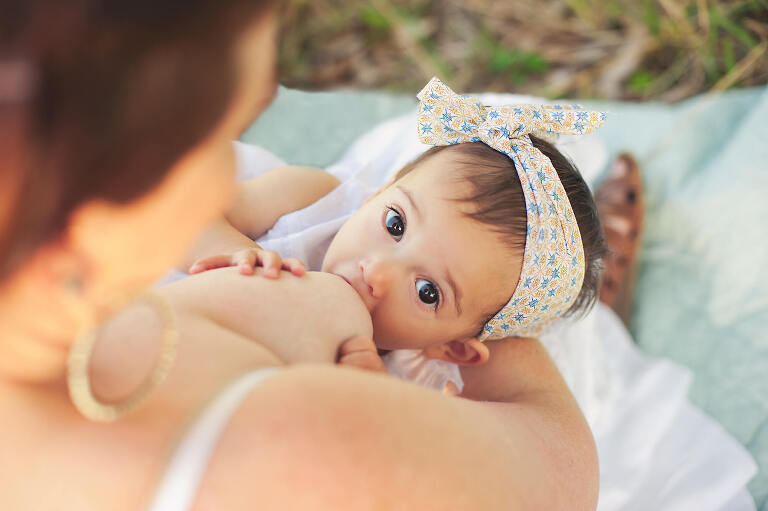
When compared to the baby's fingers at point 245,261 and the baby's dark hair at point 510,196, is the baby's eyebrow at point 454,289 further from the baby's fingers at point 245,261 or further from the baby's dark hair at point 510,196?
the baby's fingers at point 245,261

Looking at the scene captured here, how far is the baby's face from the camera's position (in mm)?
1299

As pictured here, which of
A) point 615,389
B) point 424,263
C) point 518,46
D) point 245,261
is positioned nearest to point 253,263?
point 245,261

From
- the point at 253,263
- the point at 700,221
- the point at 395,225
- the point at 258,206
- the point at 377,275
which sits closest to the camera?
the point at 253,263

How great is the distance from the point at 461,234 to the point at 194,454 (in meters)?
0.75

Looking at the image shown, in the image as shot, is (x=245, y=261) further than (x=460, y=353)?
No

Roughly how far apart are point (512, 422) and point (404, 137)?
1042 mm

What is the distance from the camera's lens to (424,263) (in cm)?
131

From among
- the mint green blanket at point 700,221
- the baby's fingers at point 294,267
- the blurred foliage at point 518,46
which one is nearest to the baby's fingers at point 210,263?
the baby's fingers at point 294,267

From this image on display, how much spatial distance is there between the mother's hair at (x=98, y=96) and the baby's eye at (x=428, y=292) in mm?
802

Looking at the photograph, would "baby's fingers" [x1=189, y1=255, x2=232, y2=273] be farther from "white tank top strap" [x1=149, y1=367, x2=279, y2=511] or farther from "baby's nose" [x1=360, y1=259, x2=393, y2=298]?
"white tank top strap" [x1=149, y1=367, x2=279, y2=511]

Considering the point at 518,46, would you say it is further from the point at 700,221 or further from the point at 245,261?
the point at 245,261

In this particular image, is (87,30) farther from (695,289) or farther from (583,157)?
(695,289)

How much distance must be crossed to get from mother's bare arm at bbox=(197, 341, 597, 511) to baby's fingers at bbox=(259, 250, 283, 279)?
0.28 meters

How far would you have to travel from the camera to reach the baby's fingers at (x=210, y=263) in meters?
1.16
